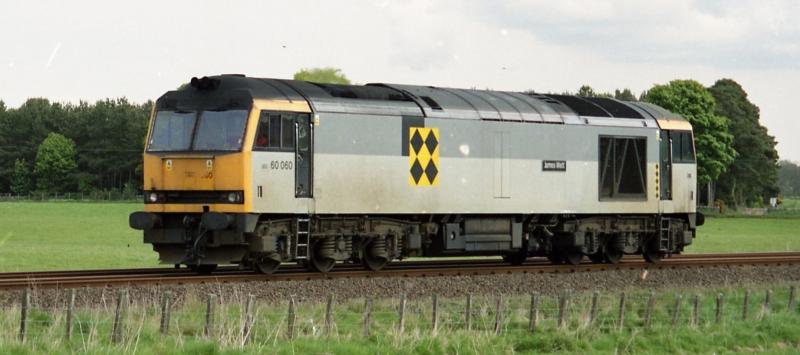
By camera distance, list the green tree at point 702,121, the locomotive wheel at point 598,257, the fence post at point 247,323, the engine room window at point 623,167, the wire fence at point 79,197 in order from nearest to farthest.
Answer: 1. the fence post at point 247,323
2. the engine room window at point 623,167
3. the locomotive wheel at point 598,257
4. the green tree at point 702,121
5. the wire fence at point 79,197

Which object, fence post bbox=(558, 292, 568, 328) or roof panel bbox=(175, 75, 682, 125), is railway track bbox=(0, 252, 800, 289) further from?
fence post bbox=(558, 292, 568, 328)

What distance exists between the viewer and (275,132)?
24.7 meters

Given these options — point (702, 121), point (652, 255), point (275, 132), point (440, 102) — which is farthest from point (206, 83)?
point (702, 121)

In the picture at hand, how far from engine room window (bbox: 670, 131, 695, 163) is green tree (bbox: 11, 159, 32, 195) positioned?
4436 inches

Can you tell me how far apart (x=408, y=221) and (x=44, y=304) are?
30.1 feet

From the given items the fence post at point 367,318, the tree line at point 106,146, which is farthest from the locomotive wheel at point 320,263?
the tree line at point 106,146

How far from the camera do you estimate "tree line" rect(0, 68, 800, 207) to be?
109500 millimetres

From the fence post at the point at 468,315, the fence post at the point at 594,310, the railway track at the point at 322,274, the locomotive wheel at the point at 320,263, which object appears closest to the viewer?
the fence post at the point at 468,315

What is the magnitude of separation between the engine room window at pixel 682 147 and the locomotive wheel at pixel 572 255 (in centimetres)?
383

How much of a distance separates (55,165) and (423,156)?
112 m

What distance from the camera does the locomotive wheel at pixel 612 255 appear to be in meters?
31.7

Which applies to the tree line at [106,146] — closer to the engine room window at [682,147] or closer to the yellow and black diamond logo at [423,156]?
the engine room window at [682,147]

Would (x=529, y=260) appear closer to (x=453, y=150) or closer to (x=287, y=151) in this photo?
(x=453, y=150)

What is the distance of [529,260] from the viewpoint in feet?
109
